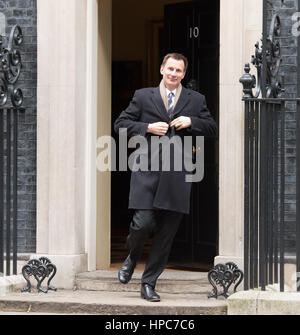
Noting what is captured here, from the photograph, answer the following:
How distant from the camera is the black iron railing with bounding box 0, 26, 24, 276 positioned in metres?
9.68

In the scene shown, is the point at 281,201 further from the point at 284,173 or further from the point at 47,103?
the point at 47,103

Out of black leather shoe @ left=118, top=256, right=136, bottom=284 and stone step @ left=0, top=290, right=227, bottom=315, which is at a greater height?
black leather shoe @ left=118, top=256, right=136, bottom=284

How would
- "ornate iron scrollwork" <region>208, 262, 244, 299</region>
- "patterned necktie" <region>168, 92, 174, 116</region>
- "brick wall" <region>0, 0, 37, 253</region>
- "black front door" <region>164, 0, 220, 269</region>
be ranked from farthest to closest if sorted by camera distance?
1. "black front door" <region>164, 0, 220, 269</region>
2. "brick wall" <region>0, 0, 37, 253</region>
3. "ornate iron scrollwork" <region>208, 262, 244, 299</region>
4. "patterned necktie" <region>168, 92, 174, 116</region>

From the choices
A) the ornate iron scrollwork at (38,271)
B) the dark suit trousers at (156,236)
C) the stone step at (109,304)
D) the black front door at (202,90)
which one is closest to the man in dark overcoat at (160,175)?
the dark suit trousers at (156,236)

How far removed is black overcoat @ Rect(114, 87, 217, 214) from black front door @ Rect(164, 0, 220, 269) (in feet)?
4.97

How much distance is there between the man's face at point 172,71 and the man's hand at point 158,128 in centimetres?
38

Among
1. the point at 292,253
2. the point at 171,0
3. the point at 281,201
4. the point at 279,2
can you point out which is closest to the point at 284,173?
the point at 281,201

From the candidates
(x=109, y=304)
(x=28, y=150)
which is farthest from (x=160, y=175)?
(x=28, y=150)

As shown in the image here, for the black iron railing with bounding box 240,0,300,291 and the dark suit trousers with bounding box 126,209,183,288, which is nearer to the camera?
the black iron railing with bounding box 240,0,300,291

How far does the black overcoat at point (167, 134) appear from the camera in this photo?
29.5ft

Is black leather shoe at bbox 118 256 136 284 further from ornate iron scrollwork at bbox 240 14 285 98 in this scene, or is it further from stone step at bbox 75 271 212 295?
ornate iron scrollwork at bbox 240 14 285 98

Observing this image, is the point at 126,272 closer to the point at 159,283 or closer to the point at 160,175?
the point at 159,283

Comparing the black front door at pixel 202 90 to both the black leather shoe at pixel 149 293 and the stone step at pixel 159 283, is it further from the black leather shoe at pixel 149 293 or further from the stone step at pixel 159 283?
the black leather shoe at pixel 149 293

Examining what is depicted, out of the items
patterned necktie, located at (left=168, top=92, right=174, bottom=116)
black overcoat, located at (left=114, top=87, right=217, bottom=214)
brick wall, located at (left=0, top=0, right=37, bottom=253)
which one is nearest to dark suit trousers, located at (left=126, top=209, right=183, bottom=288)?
black overcoat, located at (left=114, top=87, right=217, bottom=214)
